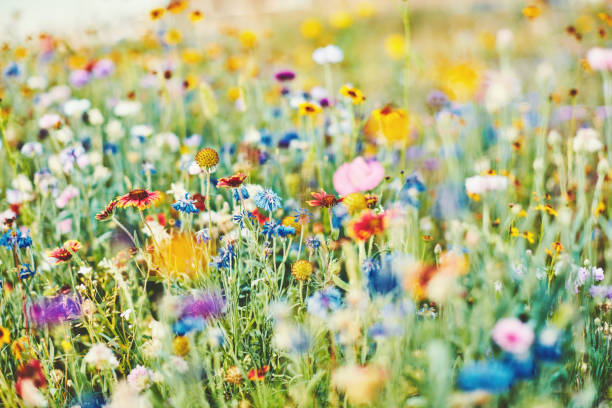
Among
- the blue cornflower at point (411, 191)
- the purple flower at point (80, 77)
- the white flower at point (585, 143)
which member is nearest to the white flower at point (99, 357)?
the blue cornflower at point (411, 191)

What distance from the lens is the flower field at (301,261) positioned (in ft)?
3.13

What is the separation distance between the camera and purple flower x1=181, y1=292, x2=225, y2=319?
1146 millimetres

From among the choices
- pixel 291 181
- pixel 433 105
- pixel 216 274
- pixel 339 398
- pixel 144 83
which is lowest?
pixel 339 398

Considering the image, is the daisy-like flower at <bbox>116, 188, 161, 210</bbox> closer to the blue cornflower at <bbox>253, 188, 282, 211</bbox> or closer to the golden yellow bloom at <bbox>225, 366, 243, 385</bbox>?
the blue cornflower at <bbox>253, 188, 282, 211</bbox>

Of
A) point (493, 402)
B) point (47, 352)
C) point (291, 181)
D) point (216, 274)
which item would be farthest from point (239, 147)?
point (493, 402)

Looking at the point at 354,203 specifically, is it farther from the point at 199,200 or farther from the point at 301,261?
the point at 199,200

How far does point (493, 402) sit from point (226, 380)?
636 mm

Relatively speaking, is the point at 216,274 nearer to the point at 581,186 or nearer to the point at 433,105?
the point at 581,186

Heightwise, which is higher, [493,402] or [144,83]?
[144,83]

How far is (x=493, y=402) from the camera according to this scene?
2.84ft

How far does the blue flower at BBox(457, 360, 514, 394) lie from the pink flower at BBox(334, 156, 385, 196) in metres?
0.75

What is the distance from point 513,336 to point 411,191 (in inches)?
32.2

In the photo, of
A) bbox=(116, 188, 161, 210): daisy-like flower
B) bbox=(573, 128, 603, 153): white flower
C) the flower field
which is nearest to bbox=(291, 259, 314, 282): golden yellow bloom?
the flower field

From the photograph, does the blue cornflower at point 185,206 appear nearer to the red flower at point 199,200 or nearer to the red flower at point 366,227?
the red flower at point 199,200
